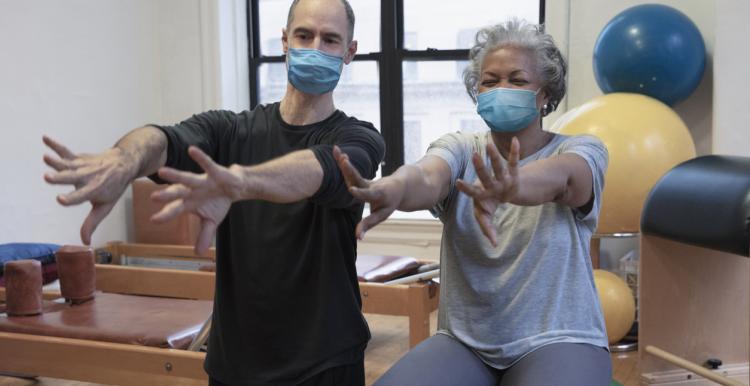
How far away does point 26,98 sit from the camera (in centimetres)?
460

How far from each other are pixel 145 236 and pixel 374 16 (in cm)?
222

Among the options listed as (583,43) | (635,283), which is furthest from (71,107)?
(635,283)

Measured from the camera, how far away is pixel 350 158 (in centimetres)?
149

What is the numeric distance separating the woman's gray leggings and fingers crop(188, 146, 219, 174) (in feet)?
2.04

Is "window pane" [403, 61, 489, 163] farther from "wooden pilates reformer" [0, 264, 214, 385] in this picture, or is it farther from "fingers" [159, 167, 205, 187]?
"fingers" [159, 167, 205, 187]

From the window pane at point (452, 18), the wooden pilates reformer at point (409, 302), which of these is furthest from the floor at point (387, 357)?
the window pane at point (452, 18)

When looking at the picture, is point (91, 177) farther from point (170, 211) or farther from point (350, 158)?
point (350, 158)

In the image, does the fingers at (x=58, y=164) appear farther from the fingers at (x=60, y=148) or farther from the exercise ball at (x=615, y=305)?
the exercise ball at (x=615, y=305)

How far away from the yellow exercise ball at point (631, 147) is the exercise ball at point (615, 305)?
0.85 ft

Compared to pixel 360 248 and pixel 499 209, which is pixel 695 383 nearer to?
pixel 499 209

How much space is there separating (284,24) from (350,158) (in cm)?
471

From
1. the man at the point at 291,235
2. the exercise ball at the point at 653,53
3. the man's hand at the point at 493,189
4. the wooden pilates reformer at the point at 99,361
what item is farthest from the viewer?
the exercise ball at the point at 653,53

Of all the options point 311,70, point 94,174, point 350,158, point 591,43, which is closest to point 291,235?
point 350,158

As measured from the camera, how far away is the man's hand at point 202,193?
43.9 inches
